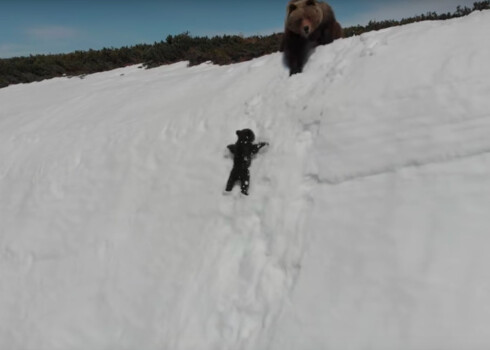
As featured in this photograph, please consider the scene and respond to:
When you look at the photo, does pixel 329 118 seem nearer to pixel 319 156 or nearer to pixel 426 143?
pixel 319 156

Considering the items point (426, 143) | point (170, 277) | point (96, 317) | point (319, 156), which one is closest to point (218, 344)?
point (170, 277)

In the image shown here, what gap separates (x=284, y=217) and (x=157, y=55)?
11.2 meters

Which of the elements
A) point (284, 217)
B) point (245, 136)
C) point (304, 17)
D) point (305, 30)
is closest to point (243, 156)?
point (245, 136)

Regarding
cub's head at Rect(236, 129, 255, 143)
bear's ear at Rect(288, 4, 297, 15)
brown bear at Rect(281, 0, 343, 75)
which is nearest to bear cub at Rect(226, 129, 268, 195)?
cub's head at Rect(236, 129, 255, 143)

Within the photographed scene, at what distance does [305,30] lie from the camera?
4.64 metres

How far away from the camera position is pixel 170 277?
3938 millimetres

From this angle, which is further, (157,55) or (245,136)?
(157,55)

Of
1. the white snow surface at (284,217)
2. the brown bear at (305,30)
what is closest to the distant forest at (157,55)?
the brown bear at (305,30)

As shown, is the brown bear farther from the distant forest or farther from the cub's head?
the distant forest

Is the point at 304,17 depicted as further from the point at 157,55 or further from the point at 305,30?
the point at 157,55

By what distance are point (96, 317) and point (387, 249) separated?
3072 millimetres

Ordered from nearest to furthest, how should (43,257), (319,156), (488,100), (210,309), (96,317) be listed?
1. (488,100)
2. (210,309)
3. (319,156)
4. (96,317)
5. (43,257)

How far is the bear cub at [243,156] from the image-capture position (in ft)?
13.5

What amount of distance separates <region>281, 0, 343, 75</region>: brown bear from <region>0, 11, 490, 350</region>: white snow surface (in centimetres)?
23
